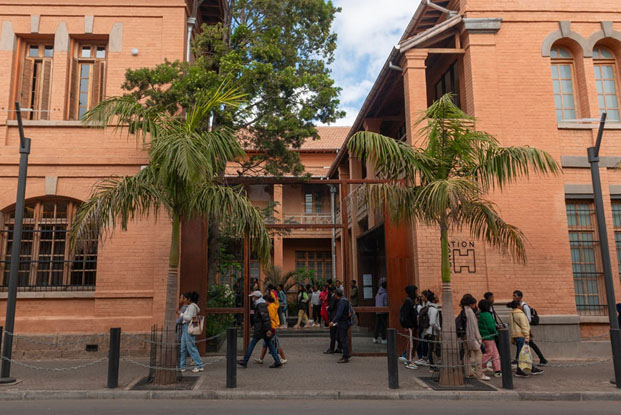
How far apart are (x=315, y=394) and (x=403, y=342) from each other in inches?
164

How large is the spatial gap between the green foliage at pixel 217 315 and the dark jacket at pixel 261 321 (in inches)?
75.1

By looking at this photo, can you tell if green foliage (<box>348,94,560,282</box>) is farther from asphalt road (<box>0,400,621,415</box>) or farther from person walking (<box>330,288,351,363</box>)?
person walking (<box>330,288,351,363</box>)

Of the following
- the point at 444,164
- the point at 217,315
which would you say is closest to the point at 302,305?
the point at 217,315

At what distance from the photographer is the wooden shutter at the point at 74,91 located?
1249cm

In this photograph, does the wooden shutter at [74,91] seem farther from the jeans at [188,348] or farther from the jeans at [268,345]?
the jeans at [268,345]

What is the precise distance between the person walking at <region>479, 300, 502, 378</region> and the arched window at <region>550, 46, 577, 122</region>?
20.3 feet

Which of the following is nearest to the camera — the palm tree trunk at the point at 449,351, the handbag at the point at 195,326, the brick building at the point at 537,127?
the palm tree trunk at the point at 449,351

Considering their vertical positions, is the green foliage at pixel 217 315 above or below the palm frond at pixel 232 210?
below

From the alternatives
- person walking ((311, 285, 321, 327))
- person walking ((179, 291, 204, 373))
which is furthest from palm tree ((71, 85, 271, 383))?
person walking ((311, 285, 321, 327))

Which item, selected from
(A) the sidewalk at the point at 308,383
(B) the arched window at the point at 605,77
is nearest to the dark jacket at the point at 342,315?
(A) the sidewalk at the point at 308,383

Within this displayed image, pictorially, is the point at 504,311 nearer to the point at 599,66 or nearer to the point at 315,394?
the point at 315,394

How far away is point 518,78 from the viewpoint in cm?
1209

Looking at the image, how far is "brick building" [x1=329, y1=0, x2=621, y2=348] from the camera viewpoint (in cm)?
1127

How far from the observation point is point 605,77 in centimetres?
1273
